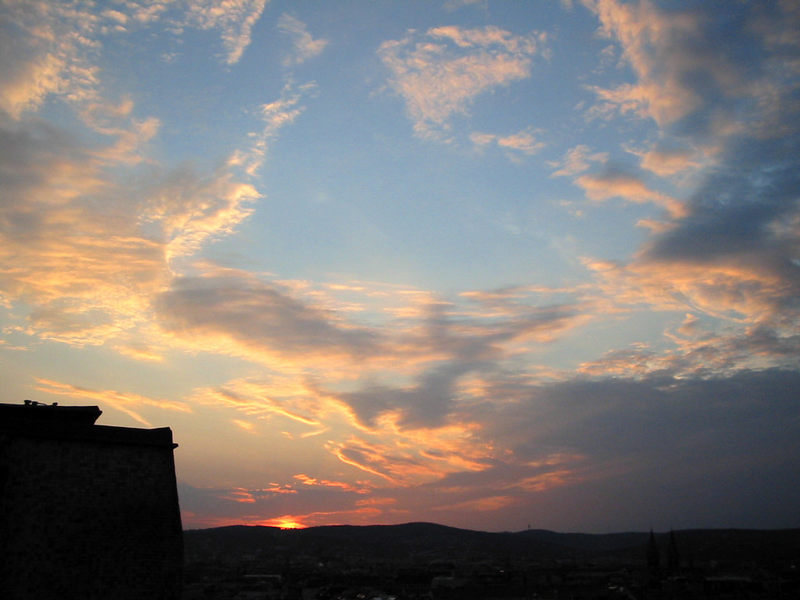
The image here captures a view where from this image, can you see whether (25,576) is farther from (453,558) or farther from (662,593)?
(453,558)

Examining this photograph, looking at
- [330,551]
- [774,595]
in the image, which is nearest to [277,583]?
[774,595]

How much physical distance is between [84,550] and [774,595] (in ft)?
333

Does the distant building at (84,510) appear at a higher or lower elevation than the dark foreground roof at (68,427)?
lower

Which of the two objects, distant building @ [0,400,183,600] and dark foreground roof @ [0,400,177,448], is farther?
dark foreground roof @ [0,400,177,448]

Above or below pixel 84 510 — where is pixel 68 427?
above

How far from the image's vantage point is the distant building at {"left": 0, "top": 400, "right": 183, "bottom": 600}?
19.5 metres

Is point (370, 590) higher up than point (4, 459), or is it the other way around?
point (4, 459)

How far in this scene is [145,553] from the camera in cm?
2138

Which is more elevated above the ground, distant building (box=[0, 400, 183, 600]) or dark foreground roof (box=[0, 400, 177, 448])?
dark foreground roof (box=[0, 400, 177, 448])

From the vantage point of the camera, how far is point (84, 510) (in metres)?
20.8

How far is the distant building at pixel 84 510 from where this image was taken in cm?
1948

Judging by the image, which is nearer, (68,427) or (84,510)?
(84,510)

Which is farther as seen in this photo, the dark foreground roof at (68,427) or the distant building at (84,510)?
the dark foreground roof at (68,427)

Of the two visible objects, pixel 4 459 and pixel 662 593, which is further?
pixel 662 593
